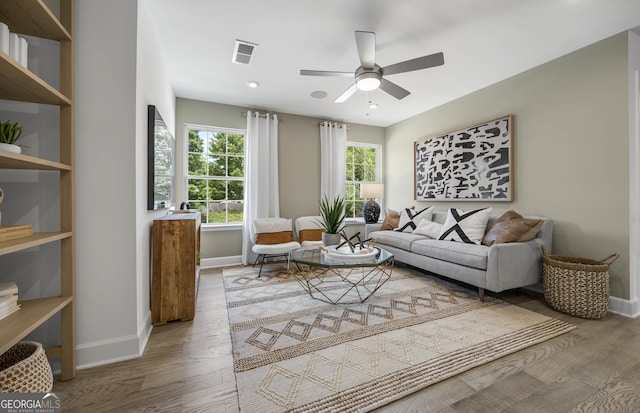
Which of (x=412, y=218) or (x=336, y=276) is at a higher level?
(x=412, y=218)

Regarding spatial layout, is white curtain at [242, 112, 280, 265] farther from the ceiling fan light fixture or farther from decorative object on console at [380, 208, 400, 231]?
the ceiling fan light fixture

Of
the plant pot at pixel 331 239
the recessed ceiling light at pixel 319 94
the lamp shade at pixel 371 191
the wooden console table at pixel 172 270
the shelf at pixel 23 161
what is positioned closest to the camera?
the shelf at pixel 23 161

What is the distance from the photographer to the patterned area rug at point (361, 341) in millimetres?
1387

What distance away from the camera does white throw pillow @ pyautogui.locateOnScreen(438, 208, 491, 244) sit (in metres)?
3.06

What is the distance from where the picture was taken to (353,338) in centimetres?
192

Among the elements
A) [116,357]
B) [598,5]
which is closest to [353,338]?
[116,357]

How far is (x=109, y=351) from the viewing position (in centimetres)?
164

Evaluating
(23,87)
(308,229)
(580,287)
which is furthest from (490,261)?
(23,87)

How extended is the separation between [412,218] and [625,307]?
7.62 ft

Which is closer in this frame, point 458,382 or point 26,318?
point 26,318

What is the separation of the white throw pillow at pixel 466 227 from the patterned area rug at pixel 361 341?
2.05 feet

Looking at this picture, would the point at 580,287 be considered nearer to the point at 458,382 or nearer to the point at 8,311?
the point at 458,382

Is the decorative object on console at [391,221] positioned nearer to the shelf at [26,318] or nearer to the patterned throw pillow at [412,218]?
the patterned throw pillow at [412,218]

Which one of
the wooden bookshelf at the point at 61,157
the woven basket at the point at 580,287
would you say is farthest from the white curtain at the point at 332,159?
the wooden bookshelf at the point at 61,157
